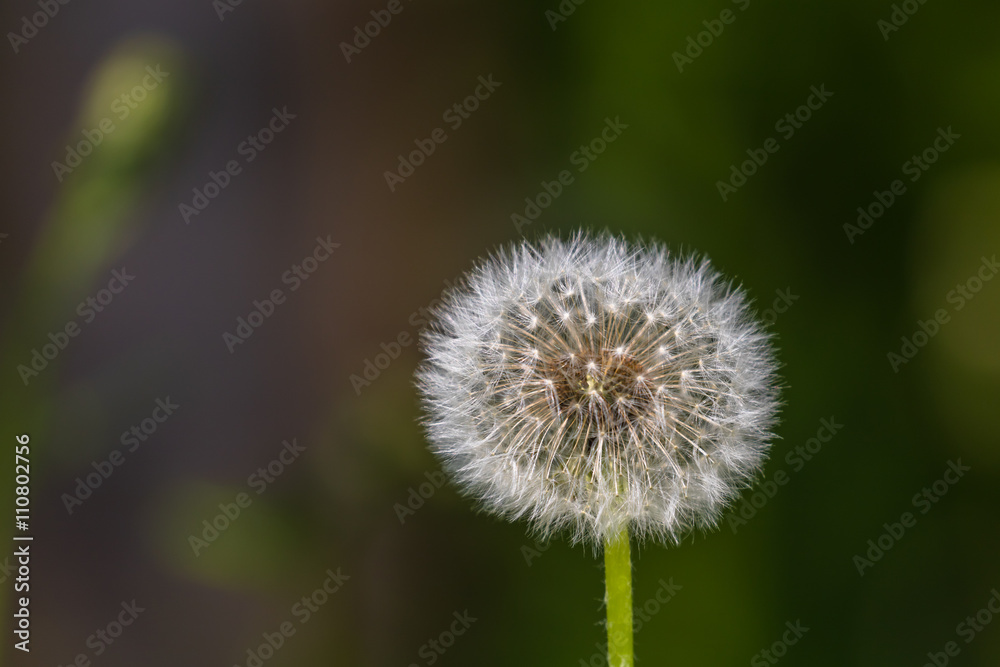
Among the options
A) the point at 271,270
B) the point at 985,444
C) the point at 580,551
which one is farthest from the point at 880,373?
the point at 271,270

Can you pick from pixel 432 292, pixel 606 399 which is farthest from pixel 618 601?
pixel 432 292

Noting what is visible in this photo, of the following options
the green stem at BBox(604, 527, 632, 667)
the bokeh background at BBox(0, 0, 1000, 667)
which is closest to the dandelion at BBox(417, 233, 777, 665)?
the green stem at BBox(604, 527, 632, 667)

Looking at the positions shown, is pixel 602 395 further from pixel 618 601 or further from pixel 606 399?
pixel 618 601

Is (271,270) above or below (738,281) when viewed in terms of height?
below

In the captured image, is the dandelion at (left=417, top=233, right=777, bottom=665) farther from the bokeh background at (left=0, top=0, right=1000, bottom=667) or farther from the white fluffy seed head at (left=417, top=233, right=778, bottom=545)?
the bokeh background at (left=0, top=0, right=1000, bottom=667)

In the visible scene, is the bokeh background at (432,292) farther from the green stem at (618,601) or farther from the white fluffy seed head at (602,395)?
the green stem at (618,601)

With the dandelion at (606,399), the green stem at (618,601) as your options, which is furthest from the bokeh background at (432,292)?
the green stem at (618,601)

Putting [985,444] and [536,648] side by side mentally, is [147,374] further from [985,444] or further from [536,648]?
[985,444]
